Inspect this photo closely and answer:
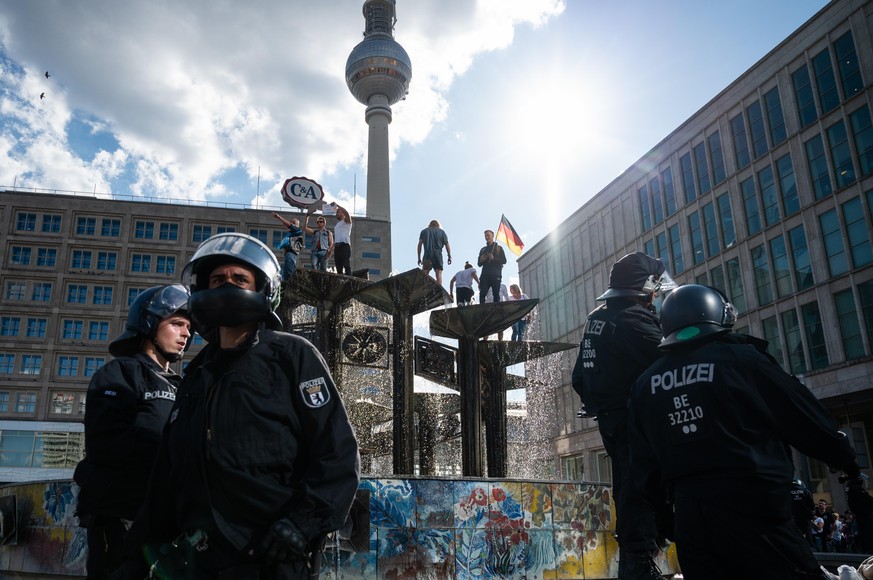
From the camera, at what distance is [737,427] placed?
3523 mm

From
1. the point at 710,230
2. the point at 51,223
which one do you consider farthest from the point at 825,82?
the point at 51,223

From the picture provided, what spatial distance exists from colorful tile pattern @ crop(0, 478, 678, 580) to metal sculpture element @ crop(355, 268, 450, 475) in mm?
5806

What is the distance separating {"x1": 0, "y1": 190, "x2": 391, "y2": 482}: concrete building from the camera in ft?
185

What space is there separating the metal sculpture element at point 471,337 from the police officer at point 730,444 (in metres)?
12.0

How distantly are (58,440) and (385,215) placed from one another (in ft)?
128

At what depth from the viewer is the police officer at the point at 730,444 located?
11.0ft

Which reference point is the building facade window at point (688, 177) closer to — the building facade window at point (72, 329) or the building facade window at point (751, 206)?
the building facade window at point (751, 206)

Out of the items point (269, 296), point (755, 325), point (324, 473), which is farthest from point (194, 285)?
point (755, 325)

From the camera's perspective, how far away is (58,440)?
183 ft

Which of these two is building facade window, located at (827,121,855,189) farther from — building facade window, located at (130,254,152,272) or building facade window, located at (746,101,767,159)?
building facade window, located at (130,254,152,272)

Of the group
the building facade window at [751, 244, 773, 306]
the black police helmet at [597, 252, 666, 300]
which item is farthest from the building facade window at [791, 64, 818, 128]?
the black police helmet at [597, 252, 666, 300]

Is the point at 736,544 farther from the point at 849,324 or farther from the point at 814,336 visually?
the point at 814,336

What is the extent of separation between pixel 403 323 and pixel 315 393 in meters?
14.0

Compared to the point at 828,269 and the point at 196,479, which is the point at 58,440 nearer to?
the point at 828,269
